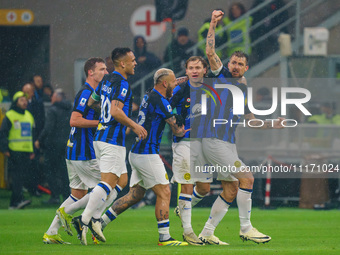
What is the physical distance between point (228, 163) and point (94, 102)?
1.64 meters

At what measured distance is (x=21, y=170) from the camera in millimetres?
15328

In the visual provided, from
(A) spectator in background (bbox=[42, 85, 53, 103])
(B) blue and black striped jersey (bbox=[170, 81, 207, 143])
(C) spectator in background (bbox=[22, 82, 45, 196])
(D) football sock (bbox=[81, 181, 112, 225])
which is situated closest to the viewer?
(D) football sock (bbox=[81, 181, 112, 225])

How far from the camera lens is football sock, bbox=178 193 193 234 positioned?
32.8ft

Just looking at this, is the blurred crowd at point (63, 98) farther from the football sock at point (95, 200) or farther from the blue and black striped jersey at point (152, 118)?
the football sock at point (95, 200)

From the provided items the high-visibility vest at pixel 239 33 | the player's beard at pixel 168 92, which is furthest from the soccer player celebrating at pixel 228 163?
the high-visibility vest at pixel 239 33

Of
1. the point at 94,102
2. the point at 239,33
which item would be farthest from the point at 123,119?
the point at 239,33

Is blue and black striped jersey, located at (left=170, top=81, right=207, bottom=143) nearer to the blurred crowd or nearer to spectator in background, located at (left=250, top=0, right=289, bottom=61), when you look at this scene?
the blurred crowd

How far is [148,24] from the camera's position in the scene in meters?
19.3

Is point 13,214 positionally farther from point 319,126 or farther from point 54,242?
point 319,126

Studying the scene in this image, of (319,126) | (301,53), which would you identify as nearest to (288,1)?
(301,53)

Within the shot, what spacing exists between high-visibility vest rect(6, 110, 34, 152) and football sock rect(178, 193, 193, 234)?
239 inches

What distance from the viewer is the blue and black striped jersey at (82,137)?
10180 millimetres

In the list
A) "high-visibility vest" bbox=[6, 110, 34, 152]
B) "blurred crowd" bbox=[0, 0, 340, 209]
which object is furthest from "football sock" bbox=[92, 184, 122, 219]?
"high-visibility vest" bbox=[6, 110, 34, 152]

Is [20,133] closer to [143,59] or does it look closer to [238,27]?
[143,59]
